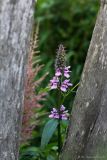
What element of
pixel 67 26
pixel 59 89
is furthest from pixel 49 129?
pixel 67 26

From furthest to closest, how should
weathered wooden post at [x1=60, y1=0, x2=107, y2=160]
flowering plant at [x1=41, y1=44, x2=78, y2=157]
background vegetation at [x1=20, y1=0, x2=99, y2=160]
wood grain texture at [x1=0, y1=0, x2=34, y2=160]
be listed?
background vegetation at [x1=20, y1=0, x2=99, y2=160]
flowering plant at [x1=41, y1=44, x2=78, y2=157]
weathered wooden post at [x1=60, y1=0, x2=107, y2=160]
wood grain texture at [x1=0, y1=0, x2=34, y2=160]

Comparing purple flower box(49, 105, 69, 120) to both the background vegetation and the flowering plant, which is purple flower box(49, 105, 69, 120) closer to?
the flowering plant

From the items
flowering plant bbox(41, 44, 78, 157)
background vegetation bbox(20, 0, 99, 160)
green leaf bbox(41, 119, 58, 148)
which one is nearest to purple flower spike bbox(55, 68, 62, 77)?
flowering plant bbox(41, 44, 78, 157)

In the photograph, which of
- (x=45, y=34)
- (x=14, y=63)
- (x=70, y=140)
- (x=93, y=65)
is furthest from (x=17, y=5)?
(x=45, y=34)

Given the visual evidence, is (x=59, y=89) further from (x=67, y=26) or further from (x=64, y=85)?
(x=67, y=26)

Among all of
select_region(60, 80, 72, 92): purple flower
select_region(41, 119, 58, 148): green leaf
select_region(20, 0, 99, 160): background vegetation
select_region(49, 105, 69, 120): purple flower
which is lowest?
select_region(41, 119, 58, 148): green leaf

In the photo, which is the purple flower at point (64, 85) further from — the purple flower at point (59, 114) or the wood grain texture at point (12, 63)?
the wood grain texture at point (12, 63)

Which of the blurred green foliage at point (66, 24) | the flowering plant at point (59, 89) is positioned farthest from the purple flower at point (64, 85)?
the blurred green foliage at point (66, 24)
